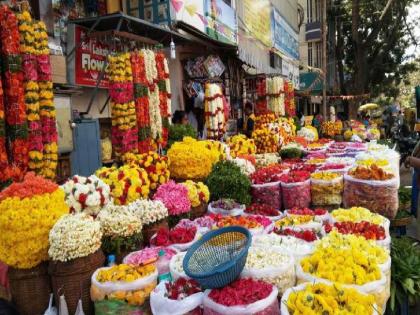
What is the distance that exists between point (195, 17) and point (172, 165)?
12.8ft

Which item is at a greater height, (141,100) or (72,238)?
(141,100)

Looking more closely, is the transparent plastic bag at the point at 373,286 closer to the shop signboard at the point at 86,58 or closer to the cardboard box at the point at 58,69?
the cardboard box at the point at 58,69

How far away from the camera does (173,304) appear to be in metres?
2.63

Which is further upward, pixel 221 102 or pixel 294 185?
pixel 221 102

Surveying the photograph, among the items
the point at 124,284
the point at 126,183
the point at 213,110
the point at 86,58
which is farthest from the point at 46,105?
the point at 213,110

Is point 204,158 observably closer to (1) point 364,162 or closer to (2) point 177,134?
(2) point 177,134

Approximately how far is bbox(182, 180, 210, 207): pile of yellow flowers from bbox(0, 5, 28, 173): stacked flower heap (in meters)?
1.82

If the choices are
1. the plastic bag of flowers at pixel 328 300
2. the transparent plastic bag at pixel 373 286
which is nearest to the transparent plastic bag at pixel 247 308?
the plastic bag of flowers at pixel 328 300

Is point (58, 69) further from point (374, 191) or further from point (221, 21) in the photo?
point (221, 21)

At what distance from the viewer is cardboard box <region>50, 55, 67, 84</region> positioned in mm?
5285

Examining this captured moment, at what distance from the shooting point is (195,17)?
7996 mm

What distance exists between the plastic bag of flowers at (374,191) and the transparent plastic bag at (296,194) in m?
0.51

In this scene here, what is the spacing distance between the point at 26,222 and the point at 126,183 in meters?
1.28

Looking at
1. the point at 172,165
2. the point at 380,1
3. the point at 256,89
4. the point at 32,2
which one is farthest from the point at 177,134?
the point at 380,1
